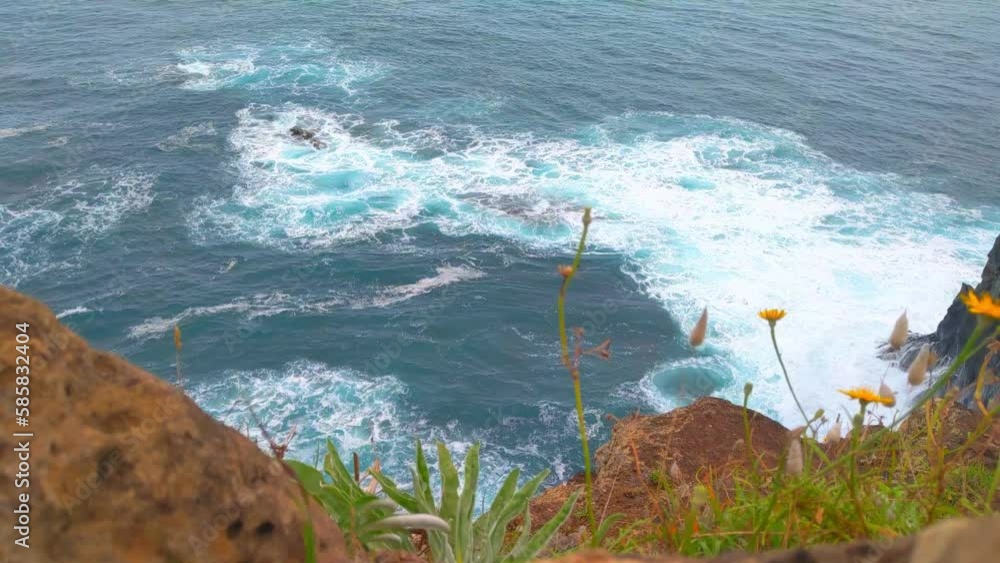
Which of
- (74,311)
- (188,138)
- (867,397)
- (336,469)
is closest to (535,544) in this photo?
(336,469)

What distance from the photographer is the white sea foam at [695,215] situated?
28828 millimetres

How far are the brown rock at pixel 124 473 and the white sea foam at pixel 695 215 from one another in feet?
73.2

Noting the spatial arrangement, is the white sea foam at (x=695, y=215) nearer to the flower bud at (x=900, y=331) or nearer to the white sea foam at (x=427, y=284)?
the white sea foam at (x=427, y=284)

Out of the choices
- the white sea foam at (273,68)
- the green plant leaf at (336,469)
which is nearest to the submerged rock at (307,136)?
the white sea foam at (273,68)

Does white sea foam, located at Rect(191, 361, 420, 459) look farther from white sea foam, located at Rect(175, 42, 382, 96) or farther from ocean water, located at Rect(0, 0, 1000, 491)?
white sea foam, located at Rect(175, 42, 382, 96)

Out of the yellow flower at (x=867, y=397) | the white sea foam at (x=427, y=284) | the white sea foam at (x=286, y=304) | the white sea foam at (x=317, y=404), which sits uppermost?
the yellow flower at (x=867, y=397)

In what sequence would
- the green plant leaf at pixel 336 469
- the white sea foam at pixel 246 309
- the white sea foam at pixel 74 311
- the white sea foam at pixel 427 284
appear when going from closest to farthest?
the green plant leaf at pixel 336 469 → the white sea foam at pixel 246 309 → the white sea foam at pixel 74 311 → the white sea foam at pixel 427 284

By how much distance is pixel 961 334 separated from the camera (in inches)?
949

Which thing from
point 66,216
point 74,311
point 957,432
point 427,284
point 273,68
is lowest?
point 74,311

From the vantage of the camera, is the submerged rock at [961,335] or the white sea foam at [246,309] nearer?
the submerged rock at [961,335]

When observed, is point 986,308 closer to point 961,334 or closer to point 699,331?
point 699,331

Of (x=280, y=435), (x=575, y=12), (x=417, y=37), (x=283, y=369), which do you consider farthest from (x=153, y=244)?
(x=575, y=12)

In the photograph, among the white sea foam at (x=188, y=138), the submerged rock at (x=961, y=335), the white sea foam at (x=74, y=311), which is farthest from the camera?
the white sea foam at (x=188, y=138)

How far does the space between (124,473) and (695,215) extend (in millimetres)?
32908
